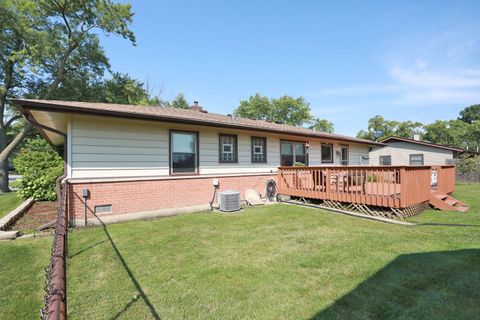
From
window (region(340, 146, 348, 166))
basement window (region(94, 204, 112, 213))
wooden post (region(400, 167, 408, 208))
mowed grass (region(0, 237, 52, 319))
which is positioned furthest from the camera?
window (region(340, 146, 348, 166))

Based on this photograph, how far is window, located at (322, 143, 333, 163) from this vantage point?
12312mm

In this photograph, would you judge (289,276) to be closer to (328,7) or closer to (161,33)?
(328,7)

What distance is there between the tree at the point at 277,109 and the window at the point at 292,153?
2991 cm

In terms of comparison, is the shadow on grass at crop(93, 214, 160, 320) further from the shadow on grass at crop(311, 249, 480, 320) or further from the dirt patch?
the dirt patch

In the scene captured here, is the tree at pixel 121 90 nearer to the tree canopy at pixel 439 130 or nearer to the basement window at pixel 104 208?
the basement window at pixel 104 208

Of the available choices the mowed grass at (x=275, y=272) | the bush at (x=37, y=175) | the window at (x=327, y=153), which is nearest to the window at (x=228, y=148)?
the mowed grass at (x=275, y=272)

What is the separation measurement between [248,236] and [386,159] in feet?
63.7

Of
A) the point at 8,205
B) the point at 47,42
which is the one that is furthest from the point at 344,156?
the point at 47,42

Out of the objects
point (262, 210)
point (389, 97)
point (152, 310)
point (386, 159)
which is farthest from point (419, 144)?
point (152, 310)

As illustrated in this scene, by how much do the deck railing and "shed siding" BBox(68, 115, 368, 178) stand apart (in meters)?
2.22

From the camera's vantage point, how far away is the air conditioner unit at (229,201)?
7270 millimetres

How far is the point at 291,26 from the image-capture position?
37.5 ft

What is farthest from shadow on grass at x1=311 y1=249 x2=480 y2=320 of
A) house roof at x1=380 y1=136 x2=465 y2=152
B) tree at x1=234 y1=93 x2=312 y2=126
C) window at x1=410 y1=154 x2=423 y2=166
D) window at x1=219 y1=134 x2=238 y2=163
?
tree at x1=234 y1=93 x2=312 y2=126

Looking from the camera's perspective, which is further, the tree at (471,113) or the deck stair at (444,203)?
the tree at (471,113)
